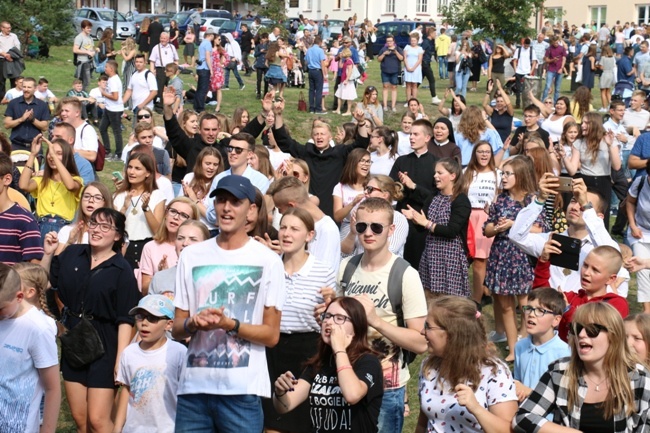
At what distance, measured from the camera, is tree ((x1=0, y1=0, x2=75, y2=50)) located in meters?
28.5

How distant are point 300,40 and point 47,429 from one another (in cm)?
3053

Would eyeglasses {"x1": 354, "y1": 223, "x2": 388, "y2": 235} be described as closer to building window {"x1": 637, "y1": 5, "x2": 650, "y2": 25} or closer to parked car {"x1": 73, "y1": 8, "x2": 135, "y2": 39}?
parked car {"x1": 73, "y1": 8, "x2": 135, "y2": 39}

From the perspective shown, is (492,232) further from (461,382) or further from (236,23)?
(236,23)

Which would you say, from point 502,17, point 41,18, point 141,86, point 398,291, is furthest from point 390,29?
point 398,291

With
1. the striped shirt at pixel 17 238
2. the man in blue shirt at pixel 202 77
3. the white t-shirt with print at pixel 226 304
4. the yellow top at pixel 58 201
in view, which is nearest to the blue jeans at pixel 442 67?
the man in blue shirt at pixel 202 77

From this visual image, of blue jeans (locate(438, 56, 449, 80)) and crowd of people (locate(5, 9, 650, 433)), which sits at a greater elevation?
blue jeans (locate(438, 56, 449, 80))

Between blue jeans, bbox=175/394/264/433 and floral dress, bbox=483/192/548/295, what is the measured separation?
4449 mm

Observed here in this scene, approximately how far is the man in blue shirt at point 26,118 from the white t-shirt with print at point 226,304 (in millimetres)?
9240

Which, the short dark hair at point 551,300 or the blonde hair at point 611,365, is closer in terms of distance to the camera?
the blonde hair at point 611,365

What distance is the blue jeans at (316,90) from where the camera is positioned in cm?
2236

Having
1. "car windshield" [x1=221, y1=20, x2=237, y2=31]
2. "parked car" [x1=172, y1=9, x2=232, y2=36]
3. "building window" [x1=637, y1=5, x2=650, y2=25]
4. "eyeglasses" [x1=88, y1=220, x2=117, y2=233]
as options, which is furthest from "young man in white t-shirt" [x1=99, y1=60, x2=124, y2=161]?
"building window" [x1=637, y1=5, x2=650, y2=25]

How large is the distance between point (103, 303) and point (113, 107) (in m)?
11.2

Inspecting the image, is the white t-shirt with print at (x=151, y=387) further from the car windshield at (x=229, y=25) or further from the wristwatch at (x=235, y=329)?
the car windshield at (x=229, y=25)

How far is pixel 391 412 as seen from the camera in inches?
221
